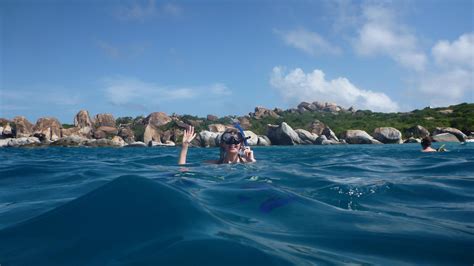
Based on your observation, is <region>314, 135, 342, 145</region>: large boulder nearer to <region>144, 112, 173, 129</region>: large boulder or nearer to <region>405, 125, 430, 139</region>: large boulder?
<region>405, 125, 430, 139</region>: large boulder

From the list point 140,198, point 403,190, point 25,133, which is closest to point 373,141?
point 403,190

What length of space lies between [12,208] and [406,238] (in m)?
3.56

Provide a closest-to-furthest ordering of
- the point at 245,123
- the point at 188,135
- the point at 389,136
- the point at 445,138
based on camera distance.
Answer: the point at 188,135 → the point at 445,138 → the point at 389,136 → the point at 245,123

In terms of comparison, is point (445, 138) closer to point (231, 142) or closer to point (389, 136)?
point (389, 136)

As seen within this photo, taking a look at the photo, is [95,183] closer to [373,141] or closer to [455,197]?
[455,197]

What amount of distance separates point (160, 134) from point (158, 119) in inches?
335

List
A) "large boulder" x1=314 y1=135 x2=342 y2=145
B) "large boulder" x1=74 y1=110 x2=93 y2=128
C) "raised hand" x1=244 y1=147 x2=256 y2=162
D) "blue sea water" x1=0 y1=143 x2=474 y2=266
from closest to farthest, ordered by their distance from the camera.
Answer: "blue sea water" x1=0 y1=143 x2=474 y2=266 → "raised hand" x1=244 y1=147 x2=256 y2=162 → "large boulder" x1=314 y1=135 x2=342 y2=145 → "large boulder" x1=74 y1=110 x2=93 y2=128

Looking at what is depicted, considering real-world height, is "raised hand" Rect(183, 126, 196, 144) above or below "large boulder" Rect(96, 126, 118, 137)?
below

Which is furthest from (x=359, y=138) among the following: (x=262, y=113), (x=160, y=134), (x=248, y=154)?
(x=248, y=154)

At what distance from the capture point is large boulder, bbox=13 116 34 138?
46.3 metres

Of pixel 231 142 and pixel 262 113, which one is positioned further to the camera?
pixel 262 113

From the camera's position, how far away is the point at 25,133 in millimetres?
46562

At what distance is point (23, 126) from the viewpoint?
155 ft

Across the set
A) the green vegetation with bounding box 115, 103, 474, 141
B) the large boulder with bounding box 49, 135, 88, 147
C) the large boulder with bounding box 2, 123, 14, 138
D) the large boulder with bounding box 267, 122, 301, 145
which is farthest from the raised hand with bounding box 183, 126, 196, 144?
the large boulder with bounding box 2, 123, 14, 138
